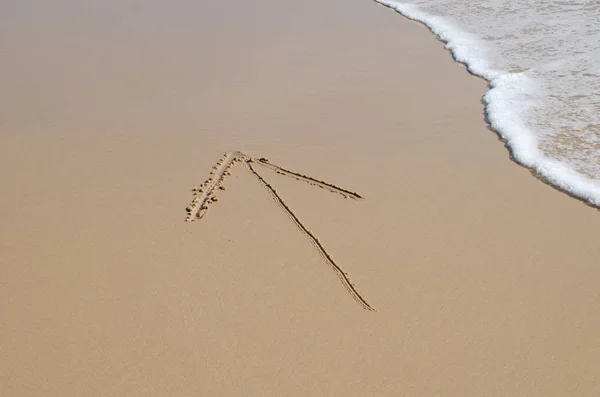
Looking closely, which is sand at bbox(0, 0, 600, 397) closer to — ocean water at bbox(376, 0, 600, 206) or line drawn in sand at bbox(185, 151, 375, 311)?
line drawn in sand at bbox(185, 151, 375, 311)

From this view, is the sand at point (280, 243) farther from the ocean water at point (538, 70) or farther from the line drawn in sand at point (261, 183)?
the ocean water at point (538, 70)

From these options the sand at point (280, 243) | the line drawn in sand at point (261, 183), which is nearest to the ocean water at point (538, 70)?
the sand at point (280, 243)

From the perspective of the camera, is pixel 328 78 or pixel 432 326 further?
pixel 328 78

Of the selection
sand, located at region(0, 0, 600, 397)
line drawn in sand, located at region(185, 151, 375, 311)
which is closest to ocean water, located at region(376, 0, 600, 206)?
sand, located at region(0, 0, 600, 397)

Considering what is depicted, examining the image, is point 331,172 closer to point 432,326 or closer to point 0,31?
point 432,326

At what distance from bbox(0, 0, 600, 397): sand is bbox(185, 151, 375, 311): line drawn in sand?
0.06 meters

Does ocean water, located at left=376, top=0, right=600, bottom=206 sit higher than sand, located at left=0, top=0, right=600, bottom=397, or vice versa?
ocean water, located at left=376, top=0, right=600, bottom=206

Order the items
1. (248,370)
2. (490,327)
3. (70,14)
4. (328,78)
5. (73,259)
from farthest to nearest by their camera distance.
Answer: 1. (70,14)
2. (328,78)
3. (73,259)
4. (490,327)
5. (248,370)

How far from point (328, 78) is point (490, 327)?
3905 millimetres

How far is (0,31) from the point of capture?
782cm

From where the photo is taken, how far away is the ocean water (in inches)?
189

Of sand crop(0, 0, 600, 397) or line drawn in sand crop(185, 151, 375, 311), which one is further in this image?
line drawn in sand crop(185, 151, 375, 311)

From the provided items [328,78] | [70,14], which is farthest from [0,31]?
[328,78]

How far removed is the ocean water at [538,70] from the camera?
4.79m
